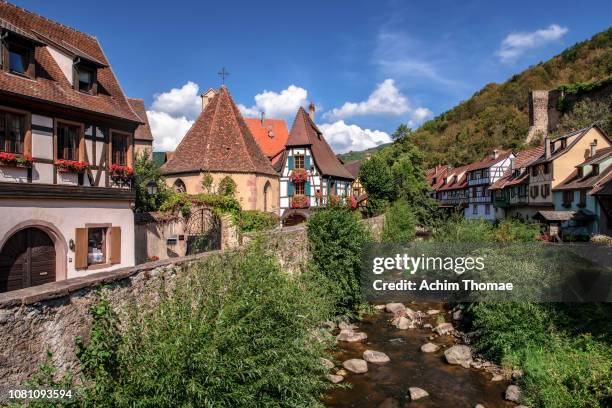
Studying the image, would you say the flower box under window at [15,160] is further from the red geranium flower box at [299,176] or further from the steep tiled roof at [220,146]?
the red geranium flower box at [299,176]

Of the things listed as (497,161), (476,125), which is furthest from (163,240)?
(476,125)

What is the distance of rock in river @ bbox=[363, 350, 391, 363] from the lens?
49.0ft

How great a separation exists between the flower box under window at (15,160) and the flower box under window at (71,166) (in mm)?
791

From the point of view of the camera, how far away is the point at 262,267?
9906mm

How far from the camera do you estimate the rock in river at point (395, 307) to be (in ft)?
68.9

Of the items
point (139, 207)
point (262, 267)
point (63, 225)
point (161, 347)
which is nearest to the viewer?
point (161, 347)

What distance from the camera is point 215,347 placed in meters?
6.84

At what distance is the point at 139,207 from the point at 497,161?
38881 millimetres

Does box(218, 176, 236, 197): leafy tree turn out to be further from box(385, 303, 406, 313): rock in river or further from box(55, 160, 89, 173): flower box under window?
box(55, 160, 89, 173): flower box under window

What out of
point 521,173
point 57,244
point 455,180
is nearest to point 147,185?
point 57,244

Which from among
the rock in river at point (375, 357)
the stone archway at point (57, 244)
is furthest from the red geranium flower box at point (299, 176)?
the stone archway at point (57, 244)

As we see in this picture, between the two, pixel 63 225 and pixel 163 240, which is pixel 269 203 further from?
pixel 63 225

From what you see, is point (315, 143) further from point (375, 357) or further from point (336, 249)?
point (375, 357)

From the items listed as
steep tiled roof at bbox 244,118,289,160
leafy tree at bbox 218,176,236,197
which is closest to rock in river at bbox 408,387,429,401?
leafy tree at bbox 218,176,236,197
